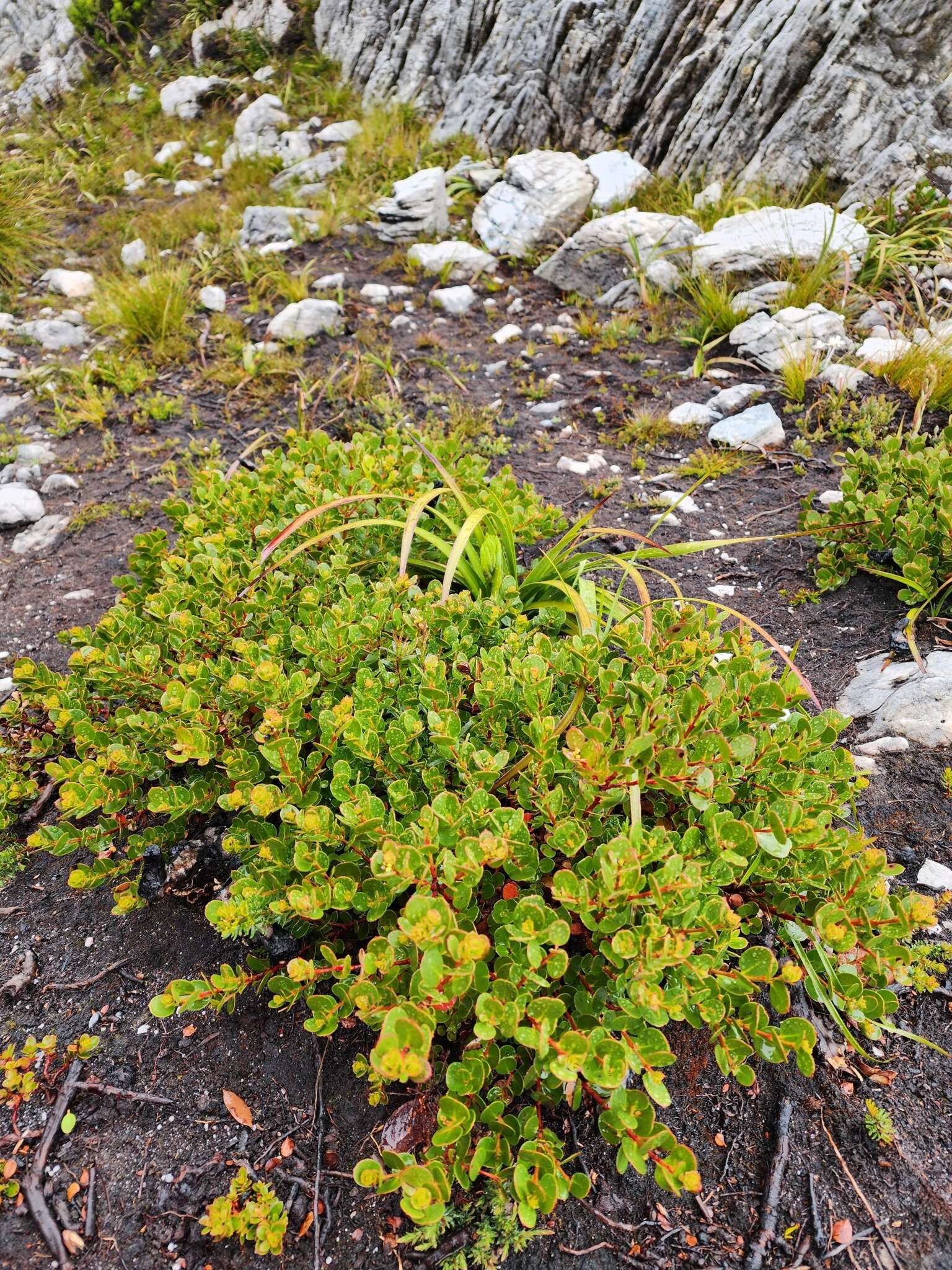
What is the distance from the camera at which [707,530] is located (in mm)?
4074

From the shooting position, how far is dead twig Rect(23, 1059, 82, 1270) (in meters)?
1.74

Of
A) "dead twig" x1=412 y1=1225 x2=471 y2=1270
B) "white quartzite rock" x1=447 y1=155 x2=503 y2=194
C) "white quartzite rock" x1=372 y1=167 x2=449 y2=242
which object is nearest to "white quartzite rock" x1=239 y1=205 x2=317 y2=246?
"white quartzite rock" x1=372 y1=167 x2=449 y2=242

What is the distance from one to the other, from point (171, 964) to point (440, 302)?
5.82m

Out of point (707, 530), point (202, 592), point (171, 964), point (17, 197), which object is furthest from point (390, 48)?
point (171, 964)

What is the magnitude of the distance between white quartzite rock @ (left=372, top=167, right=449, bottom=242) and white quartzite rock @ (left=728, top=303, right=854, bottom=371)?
11.9 feet

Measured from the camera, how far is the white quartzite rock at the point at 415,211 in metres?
7.26

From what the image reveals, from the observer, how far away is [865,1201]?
1.73 m

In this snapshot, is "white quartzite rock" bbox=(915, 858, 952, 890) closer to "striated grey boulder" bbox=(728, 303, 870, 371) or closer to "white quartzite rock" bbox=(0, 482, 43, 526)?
"striated grey boulder" bbox=(728, 303, 870, 371)

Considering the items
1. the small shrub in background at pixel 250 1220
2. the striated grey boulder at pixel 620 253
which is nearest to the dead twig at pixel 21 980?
the small shrub in background at pixel 250 1220

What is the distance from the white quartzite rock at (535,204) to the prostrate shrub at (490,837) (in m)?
5.62

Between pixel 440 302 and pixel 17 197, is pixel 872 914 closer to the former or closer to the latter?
pixel 440 302

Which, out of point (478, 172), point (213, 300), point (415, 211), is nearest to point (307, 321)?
point (213, 300)

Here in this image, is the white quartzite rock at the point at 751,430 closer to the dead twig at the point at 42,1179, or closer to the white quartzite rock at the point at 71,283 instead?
the dead twig at the point at 42,1179

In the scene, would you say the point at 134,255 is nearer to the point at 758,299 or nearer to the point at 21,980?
the point at 758,299
